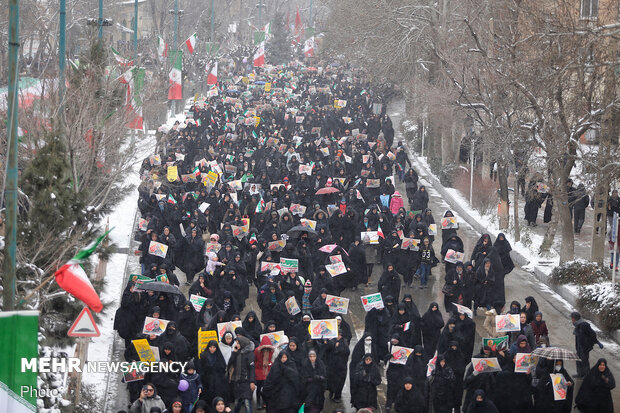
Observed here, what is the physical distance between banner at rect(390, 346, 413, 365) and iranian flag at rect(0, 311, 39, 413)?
5148 mm

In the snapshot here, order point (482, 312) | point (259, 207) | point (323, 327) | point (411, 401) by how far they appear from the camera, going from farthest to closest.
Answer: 1. point (259, 207)
2. point (482, 312)
3. point (323, 327)
4. point (411, 401)

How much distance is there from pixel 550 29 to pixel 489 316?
6291 mm

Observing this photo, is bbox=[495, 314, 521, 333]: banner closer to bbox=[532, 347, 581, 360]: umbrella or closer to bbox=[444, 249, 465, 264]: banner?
bbox=[532, 347, 581, 360]: umbrella

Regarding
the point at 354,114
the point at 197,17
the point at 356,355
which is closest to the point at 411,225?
the point at 356,355

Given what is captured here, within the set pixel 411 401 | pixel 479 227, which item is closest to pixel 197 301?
pixel 411 401

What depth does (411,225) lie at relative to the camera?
20000 mm

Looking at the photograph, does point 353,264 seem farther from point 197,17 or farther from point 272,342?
point 197,17

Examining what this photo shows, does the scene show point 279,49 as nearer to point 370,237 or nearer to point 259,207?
point 259,207

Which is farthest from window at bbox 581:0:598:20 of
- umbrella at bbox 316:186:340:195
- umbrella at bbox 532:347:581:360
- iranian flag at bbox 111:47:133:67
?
umbrella at bbox 532:347:581:360

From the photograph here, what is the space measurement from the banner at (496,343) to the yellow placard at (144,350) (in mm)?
4124

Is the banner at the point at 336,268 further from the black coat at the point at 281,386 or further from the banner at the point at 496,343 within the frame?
the black coat at the point at 281,386

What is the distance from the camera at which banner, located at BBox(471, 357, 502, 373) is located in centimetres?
1190

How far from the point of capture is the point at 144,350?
11.8 m

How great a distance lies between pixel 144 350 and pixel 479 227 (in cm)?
1539
